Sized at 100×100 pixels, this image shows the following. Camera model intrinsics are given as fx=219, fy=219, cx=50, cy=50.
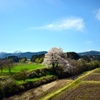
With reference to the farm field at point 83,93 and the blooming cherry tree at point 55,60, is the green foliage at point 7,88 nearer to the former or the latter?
the farm field at point 83,93

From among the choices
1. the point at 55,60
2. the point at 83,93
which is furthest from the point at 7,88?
the point at 55,60

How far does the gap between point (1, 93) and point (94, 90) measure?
75.8 feet

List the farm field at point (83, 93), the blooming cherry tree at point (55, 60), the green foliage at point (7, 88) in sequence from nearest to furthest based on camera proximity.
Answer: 1. the farm field at point (83, 93)
2. the green foliage at point (7, 88)
3. the blooming cherry tree at point (55, 60)

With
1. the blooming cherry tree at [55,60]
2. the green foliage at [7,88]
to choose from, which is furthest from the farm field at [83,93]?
the blooming cherry tree at [55,60]

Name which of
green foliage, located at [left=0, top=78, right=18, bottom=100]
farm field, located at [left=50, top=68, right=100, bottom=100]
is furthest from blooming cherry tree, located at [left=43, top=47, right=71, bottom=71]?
farm field, located at [left=50, top=68, right=100, bottom=100]

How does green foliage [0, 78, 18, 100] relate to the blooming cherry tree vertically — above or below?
below

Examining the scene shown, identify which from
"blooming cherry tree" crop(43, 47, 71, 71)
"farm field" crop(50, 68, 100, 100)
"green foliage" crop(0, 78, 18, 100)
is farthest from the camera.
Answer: "blooming cherry tree" crop(43, 47, 71, 71)

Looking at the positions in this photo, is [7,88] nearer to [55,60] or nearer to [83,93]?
[83,93]

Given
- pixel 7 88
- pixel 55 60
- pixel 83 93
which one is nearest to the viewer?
pixel 83 93

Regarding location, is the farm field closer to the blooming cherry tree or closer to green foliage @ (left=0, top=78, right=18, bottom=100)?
green foliage @ (left=0, top=78, right=18, bottom=100)

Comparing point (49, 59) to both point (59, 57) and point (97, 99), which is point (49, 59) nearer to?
point (59, 57)

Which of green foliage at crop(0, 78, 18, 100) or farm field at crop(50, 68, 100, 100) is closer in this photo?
farm field at crop(50, 68, 100, 100)

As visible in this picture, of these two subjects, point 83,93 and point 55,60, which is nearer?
point 83,93

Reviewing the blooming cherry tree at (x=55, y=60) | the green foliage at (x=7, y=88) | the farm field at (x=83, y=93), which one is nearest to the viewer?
the farm field at (x=83, y=93)
